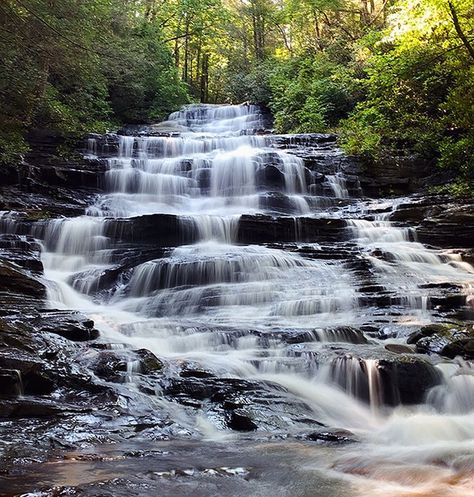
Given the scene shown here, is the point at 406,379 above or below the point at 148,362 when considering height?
below

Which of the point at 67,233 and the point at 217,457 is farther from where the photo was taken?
the point at 67,233

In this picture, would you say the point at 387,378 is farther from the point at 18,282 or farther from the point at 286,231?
the point at 286,231

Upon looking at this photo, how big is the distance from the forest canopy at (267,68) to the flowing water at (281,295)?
2.79 metres

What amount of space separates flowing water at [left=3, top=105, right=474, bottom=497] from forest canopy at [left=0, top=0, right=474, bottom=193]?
2791 millimetres

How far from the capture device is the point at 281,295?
8.74 m

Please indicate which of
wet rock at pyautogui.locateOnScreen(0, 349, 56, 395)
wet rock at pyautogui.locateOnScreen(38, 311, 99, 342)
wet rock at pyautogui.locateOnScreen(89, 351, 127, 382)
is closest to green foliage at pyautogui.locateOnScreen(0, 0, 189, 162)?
wet rock at pyautogui.locateOnScreen(38, 311, 99, 342)

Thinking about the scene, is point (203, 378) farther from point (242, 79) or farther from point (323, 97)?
point (242, 79)

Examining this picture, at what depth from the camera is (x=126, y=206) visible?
13938 millimetres

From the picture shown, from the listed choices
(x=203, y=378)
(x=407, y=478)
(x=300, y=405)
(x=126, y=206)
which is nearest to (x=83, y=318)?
Result: (x=203, y=378)

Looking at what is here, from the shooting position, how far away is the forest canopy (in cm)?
1188

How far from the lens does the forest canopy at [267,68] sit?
39.0 feet

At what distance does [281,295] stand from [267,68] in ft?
67.5

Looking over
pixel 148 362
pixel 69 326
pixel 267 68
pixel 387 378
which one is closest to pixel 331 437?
pixel 387 378

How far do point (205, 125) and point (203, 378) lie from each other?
1882 cm
